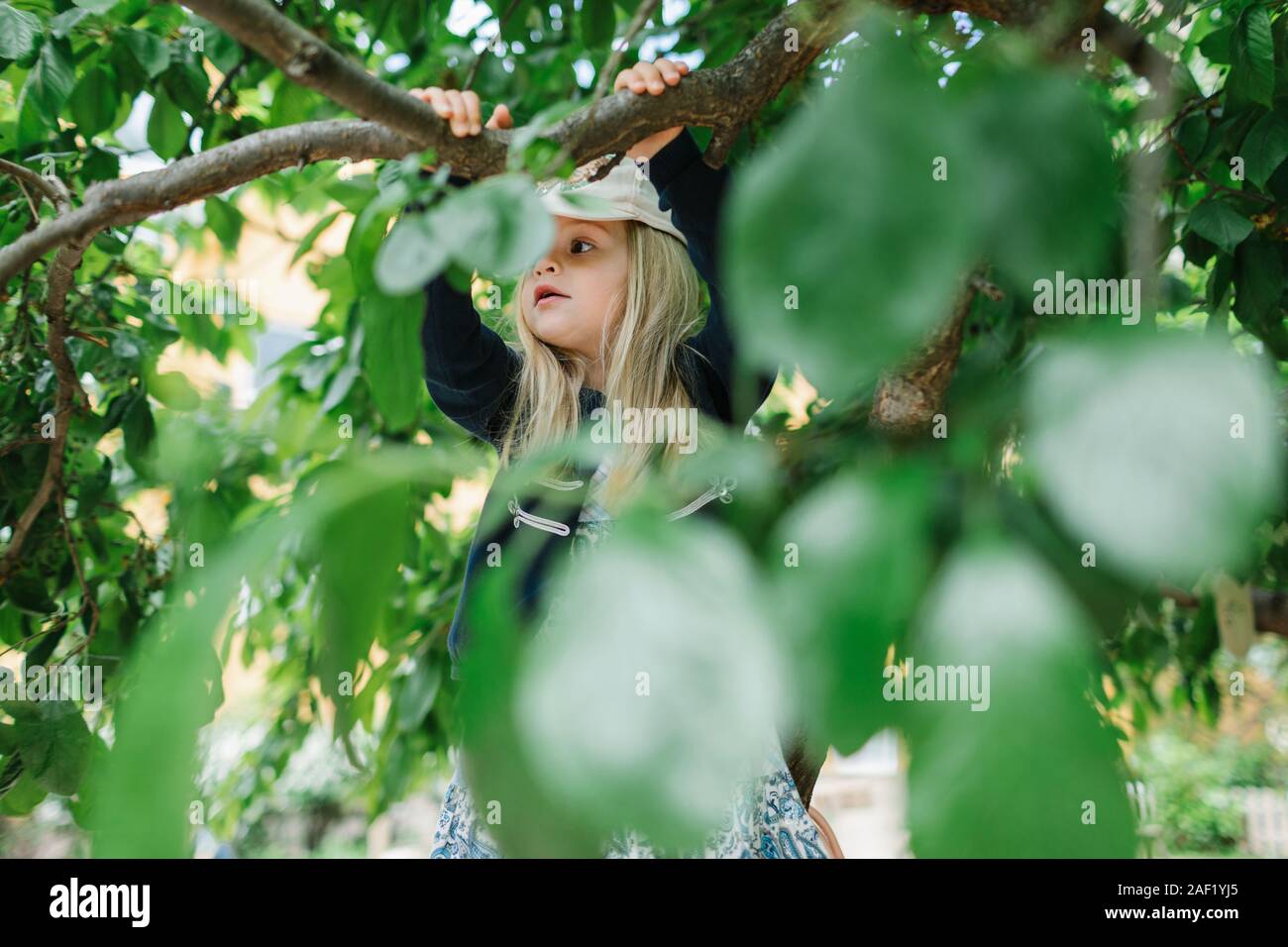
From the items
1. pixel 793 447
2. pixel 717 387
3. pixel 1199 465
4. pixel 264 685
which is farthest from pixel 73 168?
pixel 264 685

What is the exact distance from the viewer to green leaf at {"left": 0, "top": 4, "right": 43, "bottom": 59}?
0.64 meters

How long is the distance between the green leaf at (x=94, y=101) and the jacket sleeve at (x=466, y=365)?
326 mm

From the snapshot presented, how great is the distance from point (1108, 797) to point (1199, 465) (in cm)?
4

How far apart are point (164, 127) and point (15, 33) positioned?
0.21 meters

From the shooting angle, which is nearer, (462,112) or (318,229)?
(462,112)

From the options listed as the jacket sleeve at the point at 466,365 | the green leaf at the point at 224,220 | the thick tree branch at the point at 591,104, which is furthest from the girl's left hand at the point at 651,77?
the green leaf at the point at 224,220

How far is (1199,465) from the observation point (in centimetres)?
11

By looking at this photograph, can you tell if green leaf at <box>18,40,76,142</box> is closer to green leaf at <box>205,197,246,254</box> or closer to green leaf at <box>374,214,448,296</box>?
green leaf at <box>205,197,246,254</box>

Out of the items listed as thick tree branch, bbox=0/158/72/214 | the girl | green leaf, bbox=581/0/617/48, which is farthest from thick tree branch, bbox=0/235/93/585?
green leaf, bbox=581/0/617/48

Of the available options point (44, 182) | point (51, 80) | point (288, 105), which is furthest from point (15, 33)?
point (288, 105)

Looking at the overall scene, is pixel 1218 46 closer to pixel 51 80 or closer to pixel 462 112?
pixel 462 112

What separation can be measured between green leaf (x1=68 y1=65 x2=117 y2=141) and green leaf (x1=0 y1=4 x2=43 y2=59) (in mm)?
129

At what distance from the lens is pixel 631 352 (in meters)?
0.77

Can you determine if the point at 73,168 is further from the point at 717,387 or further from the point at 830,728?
the point at 830,728
